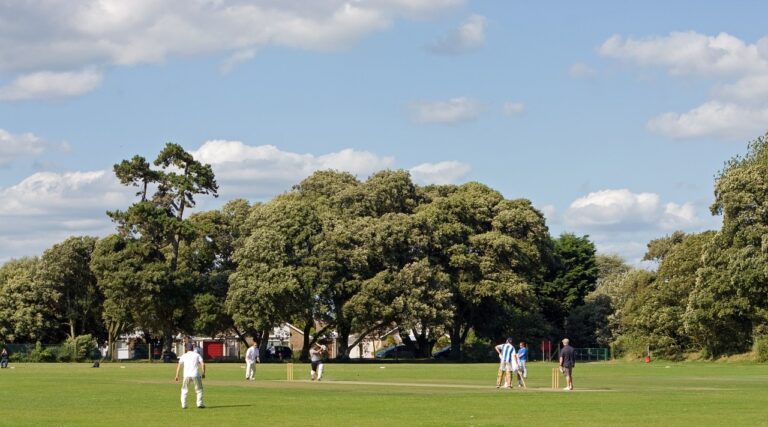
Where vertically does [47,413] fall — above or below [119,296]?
below

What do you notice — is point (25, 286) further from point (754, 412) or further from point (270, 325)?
point (754, 412)

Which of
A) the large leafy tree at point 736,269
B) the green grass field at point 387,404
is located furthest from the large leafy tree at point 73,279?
the green grass field at point 387,404

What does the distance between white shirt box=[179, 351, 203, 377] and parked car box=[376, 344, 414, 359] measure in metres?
77.0

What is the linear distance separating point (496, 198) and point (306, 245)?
21384 mm

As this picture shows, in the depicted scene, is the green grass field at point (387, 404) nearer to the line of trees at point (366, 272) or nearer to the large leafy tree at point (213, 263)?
the line of trees at point (366, 272)

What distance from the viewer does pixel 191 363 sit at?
1291 inches

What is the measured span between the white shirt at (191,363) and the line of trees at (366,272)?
5780 cm

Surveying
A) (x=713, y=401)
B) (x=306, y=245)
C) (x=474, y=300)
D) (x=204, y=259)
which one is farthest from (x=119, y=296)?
(x=713, y=401)

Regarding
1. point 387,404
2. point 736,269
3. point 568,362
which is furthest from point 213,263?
point 387,404

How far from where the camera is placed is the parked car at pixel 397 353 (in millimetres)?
112344

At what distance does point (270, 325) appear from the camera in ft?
314

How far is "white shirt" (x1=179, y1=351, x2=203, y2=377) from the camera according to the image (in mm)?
32781

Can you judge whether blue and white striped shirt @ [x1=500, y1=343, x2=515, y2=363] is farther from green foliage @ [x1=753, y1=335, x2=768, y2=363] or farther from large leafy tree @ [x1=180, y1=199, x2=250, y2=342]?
large leafy tree @ [x1=180, y1=199, x2=250, y2=342]

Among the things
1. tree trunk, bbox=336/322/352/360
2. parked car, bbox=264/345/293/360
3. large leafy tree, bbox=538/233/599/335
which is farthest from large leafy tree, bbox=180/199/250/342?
large leafy tree, bbox=538/233/599/335
